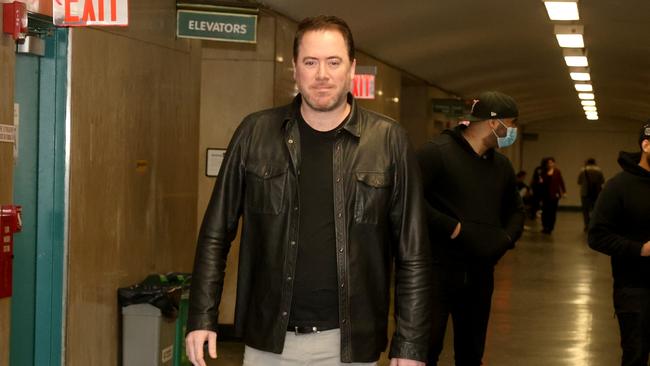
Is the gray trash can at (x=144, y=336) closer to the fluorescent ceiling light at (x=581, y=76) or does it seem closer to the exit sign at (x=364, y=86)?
the exit sign at (x=364, y=86)

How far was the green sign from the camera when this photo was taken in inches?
341

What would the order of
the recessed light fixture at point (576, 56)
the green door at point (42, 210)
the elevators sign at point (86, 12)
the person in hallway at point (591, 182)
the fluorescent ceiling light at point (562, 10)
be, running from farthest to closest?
1. the person in hallway at point (591, 182)
2. the recessed light fixture at point (576, 56)
3. the fluorescent ceiling light at point (562, 10)
4. the green door at point (42, 210)
5. the elevators sign at point (86, 12)

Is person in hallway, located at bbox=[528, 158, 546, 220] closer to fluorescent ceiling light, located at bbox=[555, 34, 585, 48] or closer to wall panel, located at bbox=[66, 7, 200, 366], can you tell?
fluorescent ceiling light, located at bbox=[555, 34, 585, 48]

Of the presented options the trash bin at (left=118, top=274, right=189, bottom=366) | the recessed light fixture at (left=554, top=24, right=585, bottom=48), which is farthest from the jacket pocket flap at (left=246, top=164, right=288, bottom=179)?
the recessed light fixture at (left=554, top=24, right=585, bottom=48)

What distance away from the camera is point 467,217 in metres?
6.05

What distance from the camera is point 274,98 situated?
35.8ft

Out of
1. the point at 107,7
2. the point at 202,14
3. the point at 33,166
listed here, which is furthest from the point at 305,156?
the point at 202,14

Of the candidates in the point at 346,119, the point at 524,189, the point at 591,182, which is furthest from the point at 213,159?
the point at 524,189

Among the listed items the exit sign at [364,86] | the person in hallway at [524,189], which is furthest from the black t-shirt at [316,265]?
the person in hallway at [524,189]

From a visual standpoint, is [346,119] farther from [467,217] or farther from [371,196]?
[467,217]

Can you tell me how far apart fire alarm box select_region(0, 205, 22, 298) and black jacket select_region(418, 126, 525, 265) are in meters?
2.15

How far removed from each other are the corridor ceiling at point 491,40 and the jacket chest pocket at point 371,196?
7.52 m

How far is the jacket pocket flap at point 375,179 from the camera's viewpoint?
3588mm

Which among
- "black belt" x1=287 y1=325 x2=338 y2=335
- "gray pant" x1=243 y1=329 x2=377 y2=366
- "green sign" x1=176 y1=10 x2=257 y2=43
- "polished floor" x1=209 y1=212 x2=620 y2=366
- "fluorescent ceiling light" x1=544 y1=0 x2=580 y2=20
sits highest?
"fluorescent ceiling light" x1=544 y1=0 x2=580 y2=20
